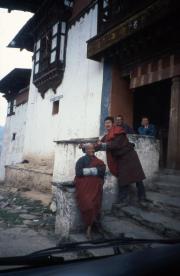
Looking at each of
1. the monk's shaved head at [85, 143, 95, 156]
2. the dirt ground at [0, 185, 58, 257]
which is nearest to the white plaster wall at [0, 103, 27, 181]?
the dirt ground at [0, 185, 58, 257]

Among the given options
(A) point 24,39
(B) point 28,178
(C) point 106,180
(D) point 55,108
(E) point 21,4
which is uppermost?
(E) point 21,4

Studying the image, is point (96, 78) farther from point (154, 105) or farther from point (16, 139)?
point (16, 139)

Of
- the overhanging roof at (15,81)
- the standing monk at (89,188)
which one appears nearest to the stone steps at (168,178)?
the standing monk at (89,188)

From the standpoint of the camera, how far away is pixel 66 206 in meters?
5.72

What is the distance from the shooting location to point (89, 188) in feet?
17.7

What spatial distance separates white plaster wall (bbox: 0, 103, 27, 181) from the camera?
56.0ft

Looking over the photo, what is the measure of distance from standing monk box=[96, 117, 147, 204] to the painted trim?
10.3 feet

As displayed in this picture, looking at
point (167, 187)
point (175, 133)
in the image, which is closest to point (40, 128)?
point (175, 133)

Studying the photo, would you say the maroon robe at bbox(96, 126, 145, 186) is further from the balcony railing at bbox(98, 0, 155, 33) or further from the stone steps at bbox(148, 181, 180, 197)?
the balcony railing at bbox(98, 0, 155, 33)

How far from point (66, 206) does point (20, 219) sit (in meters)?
2.23

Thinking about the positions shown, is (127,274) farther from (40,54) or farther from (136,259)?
(40,54)

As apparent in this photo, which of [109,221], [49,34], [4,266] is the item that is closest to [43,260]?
[4,266]

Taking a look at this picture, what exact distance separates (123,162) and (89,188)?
3.52 ft

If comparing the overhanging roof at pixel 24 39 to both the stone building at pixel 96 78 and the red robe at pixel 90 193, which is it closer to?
the stone building at pixel 96 78
